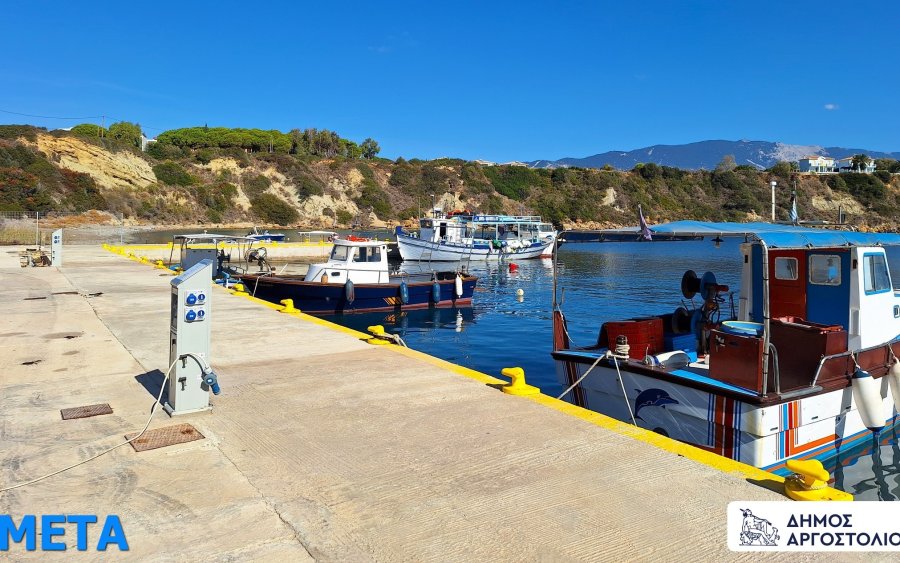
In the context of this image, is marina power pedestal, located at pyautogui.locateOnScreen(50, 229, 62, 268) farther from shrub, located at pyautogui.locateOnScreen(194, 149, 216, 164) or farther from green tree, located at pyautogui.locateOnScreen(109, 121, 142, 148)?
green tree, located at pyautogui.locateOnScreen(109, 121, 142, 148)

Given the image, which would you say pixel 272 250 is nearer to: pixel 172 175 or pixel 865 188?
pixel 172 175

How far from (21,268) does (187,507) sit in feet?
78.0

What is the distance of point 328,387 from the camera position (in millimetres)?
7715

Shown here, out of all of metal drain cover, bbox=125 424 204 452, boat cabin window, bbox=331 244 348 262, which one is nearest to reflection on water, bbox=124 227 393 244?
boat cabin window, bbox=331 244 348 262

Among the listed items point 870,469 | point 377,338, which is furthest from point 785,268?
point 377,338

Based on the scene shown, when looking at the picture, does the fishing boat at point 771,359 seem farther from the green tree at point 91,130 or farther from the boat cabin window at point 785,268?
the green tree at point 91,130

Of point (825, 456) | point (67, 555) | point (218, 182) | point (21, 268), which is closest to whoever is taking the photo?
point (67, 555)

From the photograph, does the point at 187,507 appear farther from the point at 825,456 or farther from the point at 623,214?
the point at 623,214

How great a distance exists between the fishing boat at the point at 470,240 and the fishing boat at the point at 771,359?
3350cm

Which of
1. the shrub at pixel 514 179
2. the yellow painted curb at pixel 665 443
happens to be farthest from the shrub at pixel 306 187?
the yellow painted curb at pixel 665 443

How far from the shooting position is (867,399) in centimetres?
823

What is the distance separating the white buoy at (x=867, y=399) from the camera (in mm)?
8227

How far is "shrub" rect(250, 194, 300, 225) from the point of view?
8843 centimetres

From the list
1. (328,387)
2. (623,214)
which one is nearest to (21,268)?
(328,387)
